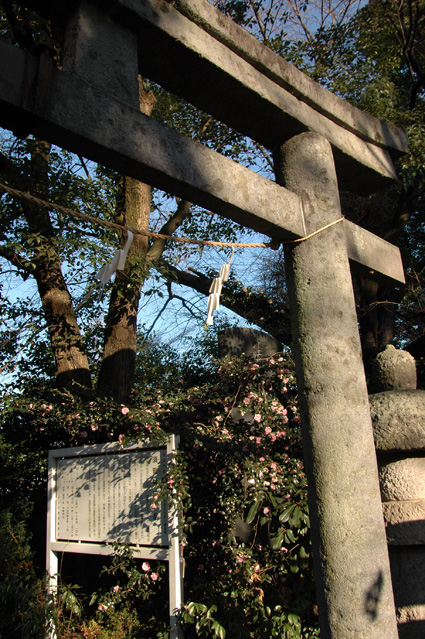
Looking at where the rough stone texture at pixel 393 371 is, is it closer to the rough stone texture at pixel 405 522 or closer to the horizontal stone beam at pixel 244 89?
the rough stone texture at pixel 405 522

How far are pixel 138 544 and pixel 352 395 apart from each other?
6.74 feet

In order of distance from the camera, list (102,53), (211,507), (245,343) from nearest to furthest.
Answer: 1. (102,53)
2. (211,507)
3. (245,343)

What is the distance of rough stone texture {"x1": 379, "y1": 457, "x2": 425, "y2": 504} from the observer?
2.07 metres

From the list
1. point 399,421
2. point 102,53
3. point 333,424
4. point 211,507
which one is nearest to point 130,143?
point 102,53

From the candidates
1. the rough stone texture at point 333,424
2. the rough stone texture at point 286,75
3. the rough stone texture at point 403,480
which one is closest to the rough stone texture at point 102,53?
the rough stone texture at point 286,75

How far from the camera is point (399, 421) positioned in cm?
205

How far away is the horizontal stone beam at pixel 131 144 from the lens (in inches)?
57.6

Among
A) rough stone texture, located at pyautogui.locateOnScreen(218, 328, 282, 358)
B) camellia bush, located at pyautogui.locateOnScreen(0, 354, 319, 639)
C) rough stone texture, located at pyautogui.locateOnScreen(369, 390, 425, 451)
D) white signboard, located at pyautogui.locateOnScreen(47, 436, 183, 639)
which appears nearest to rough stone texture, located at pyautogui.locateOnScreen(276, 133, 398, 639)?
rough stone texture, located at pyautogui.locateOnScreen(369, 390, 425, 451)

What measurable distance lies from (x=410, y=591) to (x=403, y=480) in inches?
18.0

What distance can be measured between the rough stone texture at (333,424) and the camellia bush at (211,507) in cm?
131

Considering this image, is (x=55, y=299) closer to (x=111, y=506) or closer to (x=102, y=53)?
(x=111, y=506)

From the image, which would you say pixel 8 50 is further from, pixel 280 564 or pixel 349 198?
pixel 349 198

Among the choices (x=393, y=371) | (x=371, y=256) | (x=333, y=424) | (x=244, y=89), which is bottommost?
(x=333, y=424)

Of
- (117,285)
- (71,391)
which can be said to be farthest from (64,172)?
(71,391)
